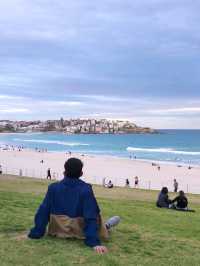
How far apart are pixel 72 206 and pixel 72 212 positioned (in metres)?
0.08

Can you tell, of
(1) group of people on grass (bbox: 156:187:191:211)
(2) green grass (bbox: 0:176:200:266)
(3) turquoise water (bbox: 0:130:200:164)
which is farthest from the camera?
(3) turquoise water (bbox: 0:130:200:164)

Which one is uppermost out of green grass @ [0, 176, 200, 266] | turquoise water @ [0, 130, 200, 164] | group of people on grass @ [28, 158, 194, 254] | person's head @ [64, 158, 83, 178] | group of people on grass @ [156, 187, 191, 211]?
person's head @ [64, 158, 83, 178]

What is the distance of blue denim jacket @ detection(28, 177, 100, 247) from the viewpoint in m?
6.52

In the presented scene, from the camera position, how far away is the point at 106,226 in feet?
24.2

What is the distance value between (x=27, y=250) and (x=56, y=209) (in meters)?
0.72

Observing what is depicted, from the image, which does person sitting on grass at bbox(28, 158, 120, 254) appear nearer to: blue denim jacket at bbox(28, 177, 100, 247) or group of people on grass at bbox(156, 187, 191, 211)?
blue denim jacket at bbox(28, 177, 100, 247)

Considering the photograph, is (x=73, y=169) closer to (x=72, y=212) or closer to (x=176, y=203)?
(x=72, y=212)

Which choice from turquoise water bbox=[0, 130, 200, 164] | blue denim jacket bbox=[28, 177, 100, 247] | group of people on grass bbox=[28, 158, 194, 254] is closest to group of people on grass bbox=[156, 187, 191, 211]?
group of people on grass bbox=[28, 158, 194, 254]

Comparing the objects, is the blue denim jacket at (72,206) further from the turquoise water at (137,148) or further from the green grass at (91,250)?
the turquoise water at (137,148)

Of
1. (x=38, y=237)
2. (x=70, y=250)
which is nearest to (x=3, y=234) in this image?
(x=38, y=237)

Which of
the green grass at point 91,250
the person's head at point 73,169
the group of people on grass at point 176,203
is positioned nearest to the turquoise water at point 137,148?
the group of people on grass at point 176,203

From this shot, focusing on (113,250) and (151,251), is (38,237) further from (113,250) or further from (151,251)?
(151,251)

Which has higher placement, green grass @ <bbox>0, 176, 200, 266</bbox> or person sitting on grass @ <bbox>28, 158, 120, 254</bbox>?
person sitting on grass @ <bbox>28, 158, 120, 254</bbox>

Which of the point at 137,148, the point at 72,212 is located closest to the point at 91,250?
the point at 72,212
